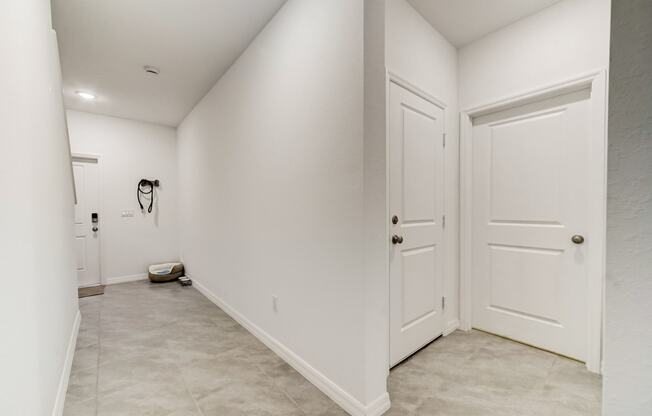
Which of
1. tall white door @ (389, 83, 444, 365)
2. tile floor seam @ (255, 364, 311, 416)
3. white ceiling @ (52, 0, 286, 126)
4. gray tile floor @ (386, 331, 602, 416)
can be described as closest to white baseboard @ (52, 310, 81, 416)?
tile floor seam @ (255, 364, 311, 416)

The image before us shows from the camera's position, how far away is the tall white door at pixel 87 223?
4.34m

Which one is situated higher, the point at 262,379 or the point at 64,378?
the point at 64,378

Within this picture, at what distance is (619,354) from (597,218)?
6.36 ft

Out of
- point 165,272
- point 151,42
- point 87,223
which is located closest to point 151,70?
point 151,42

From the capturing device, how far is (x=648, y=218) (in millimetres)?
491

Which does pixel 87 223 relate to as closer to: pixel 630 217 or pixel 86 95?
pixel 86 95

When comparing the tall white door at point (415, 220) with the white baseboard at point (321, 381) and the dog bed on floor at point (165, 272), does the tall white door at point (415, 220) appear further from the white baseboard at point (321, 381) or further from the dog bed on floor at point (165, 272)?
the dog bed on floor at point (165, 272)

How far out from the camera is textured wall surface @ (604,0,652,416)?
49cm

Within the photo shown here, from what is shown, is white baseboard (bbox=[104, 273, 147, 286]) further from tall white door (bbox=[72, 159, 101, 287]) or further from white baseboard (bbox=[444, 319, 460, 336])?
white baseboard (bbox=[444, 319, 460, 336])

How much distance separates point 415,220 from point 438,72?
1.27 m

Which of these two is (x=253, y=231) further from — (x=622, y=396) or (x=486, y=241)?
(x=622, y=396)

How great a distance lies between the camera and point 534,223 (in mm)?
2307

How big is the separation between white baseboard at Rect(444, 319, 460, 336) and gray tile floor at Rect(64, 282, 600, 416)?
0.06 metres

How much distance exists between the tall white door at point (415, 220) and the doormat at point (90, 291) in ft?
13.4
